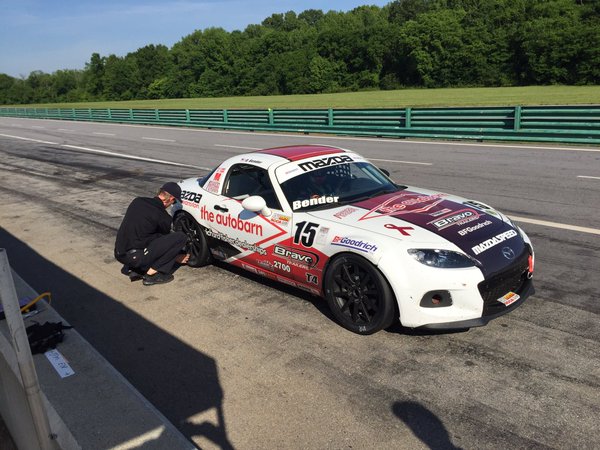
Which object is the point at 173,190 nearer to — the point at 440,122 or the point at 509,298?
the point at 509,298

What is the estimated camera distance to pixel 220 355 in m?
4.27

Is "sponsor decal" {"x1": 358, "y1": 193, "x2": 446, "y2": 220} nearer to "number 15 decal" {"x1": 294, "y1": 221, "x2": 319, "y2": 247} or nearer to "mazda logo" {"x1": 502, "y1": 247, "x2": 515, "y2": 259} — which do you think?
"number 15 decal" {"x1": 294, "y1": 221, "x2": 319, "y2": 247}

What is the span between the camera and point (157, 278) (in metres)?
6.04

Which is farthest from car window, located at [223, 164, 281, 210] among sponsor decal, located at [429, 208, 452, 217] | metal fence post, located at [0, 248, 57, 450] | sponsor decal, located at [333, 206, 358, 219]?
metal fence post, located at [0, 248, 57, 450]

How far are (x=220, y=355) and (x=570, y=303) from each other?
3.31 metres

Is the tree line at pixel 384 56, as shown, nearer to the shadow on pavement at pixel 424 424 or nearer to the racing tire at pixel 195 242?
the racing tire at pixel 195 242

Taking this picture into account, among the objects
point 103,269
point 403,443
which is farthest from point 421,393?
point 103,269

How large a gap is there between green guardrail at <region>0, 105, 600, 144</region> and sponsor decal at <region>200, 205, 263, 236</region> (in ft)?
45.7

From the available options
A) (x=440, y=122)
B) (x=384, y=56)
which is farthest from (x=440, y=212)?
(x=384, y=56)

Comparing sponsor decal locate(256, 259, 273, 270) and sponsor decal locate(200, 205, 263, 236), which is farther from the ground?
sponsor decal locate(200, 205, 263, 236)

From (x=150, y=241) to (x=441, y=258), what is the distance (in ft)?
11.6

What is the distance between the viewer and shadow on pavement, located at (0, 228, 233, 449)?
3543 mm

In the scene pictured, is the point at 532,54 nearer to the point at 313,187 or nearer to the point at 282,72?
the point at 282,72

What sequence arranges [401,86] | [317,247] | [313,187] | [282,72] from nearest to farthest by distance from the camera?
[317,247], [313,187], [401,86], [282,72]
